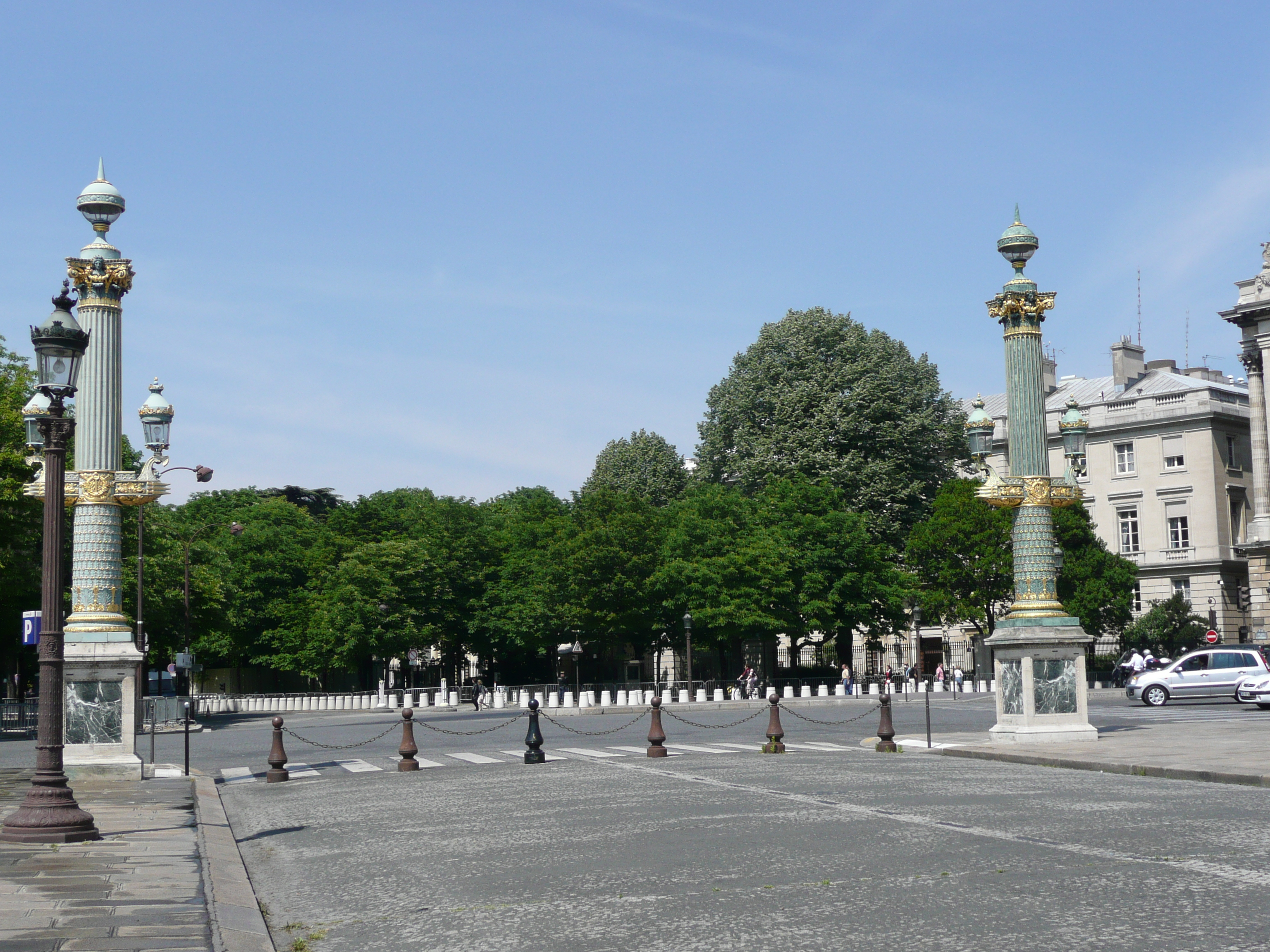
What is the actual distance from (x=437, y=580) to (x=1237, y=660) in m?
40.0

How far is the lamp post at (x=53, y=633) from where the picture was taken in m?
12.3

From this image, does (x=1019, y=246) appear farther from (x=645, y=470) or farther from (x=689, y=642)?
(x=645, y=470)

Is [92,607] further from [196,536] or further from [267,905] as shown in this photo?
[196,536]

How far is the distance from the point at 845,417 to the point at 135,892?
5736 centimetres

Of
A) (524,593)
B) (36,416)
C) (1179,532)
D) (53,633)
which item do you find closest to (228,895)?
(53,633)

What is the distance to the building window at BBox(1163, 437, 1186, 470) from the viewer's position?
78938mm

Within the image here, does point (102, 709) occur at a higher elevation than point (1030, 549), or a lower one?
lower

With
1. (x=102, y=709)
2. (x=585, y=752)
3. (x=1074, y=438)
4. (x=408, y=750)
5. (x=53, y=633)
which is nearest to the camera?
(x=53, y=633)

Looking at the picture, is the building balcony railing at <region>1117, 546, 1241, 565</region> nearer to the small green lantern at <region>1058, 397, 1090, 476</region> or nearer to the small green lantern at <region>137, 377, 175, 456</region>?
the small green lantern at <region>1058, 397, 1090, 476</region>

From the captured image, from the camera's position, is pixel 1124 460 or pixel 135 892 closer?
pixel 135 892

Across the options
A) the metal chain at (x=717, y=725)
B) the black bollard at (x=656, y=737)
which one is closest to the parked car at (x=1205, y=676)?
the metal chain at (x=717, y=725)

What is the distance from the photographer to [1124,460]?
8169 cm

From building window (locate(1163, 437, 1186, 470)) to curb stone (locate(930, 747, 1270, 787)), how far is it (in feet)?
198

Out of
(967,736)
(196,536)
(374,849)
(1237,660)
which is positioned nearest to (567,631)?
(196,536)
